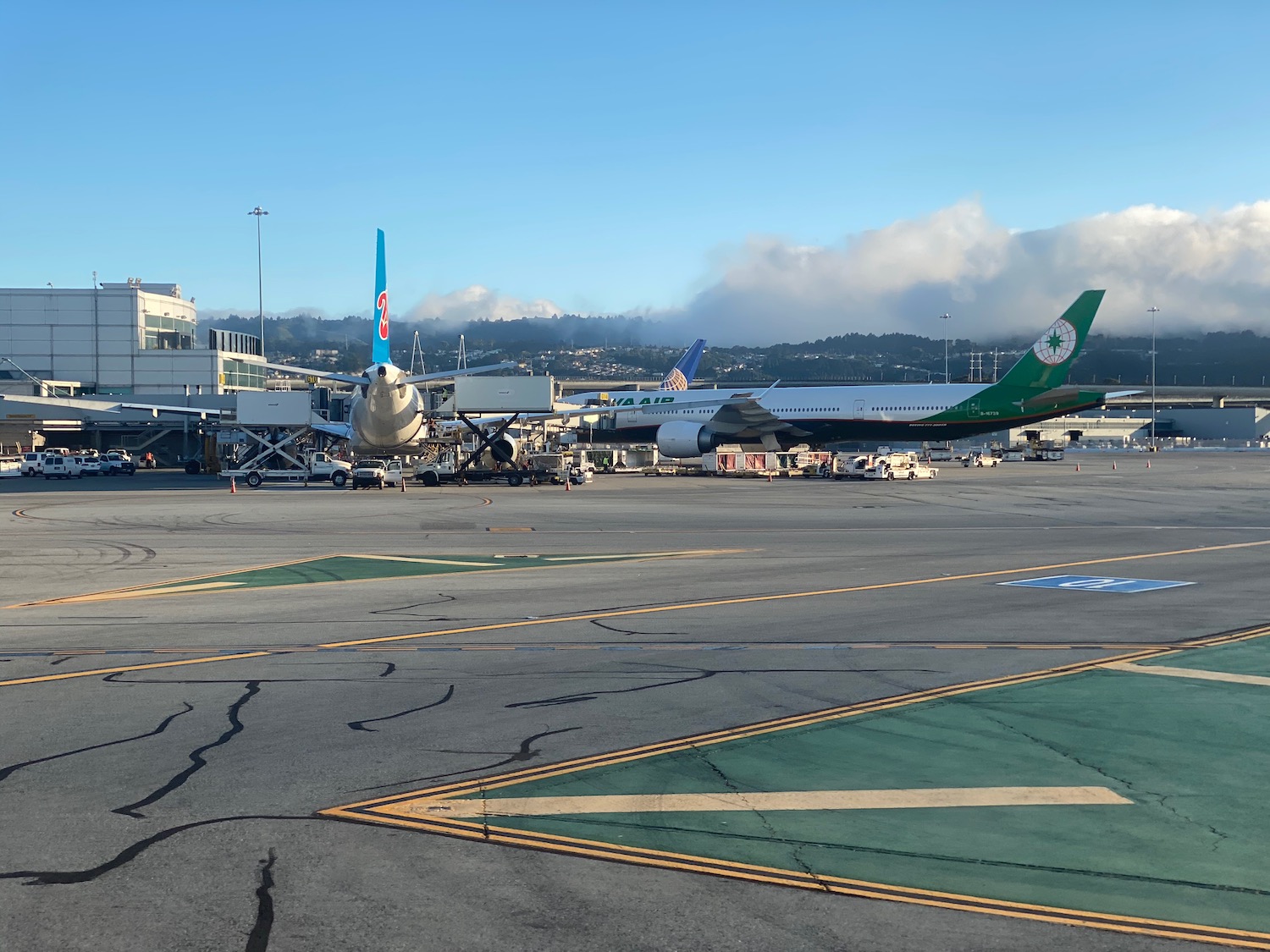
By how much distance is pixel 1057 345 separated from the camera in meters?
72.5

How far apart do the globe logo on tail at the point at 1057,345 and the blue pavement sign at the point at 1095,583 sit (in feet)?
174

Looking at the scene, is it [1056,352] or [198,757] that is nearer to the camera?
[198,757]

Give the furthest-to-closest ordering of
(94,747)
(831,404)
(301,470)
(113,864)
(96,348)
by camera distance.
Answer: (96,348) → (831,404) → (301,470) → (94,747) → (113,864)

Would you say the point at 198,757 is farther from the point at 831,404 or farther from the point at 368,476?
the point at 831,404

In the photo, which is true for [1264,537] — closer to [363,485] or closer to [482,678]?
[482,678]

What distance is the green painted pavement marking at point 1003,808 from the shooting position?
7.06 m

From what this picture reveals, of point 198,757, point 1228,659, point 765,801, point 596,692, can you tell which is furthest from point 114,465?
point 765,801

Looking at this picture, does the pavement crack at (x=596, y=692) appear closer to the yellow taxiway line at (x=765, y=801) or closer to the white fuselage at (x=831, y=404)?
the yellow taxiway line at (x=765, y=801)

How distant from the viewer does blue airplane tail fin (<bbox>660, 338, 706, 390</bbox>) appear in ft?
329

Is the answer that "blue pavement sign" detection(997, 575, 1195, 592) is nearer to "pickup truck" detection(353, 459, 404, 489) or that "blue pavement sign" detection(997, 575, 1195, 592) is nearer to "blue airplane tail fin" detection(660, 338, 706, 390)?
"pickup truck" detection(353, 459, 404, 489)

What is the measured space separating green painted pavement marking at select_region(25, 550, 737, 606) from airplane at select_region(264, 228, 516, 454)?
16.9 m

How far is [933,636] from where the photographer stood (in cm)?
1600

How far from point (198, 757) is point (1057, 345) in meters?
70.8

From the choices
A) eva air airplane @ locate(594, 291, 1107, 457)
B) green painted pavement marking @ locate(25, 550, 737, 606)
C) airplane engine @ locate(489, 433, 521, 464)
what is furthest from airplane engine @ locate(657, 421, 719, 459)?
green painted pavement marking @ locate(25, 550, 737, 606)
